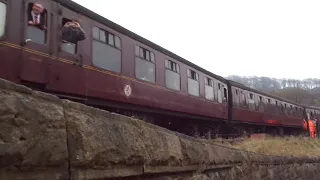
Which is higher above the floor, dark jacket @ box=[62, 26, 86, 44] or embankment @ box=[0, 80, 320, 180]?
dark jacket @ box=[62, 26, 86, 44]

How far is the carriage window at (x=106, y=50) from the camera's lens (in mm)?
8984

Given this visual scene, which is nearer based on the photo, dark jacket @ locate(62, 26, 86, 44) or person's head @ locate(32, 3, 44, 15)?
person's head @ locate(32, 3, 44, 15)

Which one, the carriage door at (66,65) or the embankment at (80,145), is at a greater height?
the carriage door at (66,65)

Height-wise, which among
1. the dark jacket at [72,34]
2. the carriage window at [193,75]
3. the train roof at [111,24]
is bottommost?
the dark jacket at [72,34]

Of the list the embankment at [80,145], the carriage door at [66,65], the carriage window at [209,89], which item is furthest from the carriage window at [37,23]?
the carriage window at [209,89]

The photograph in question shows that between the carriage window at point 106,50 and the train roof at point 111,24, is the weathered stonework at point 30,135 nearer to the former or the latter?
the train roof at point 111,24

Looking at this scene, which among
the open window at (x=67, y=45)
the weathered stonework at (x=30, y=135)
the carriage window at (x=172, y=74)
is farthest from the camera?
the carriage window at (x=172, y=74)

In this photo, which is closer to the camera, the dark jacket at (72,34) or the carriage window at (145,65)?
the dark jacket at (72,34)

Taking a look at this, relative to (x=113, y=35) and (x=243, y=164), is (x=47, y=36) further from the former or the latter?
(x=243, y=164)

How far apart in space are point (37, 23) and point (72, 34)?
2.58 ft

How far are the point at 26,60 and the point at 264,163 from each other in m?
5.87

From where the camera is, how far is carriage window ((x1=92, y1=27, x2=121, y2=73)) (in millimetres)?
8984

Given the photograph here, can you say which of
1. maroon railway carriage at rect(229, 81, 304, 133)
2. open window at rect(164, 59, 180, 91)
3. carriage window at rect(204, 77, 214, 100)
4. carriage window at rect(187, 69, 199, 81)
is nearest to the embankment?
open window at rect(164, 59, 180, 91)

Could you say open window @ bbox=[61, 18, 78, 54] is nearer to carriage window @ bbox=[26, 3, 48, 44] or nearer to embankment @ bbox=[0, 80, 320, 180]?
carriage window @ bbox=[26, 3, 48, 44]
